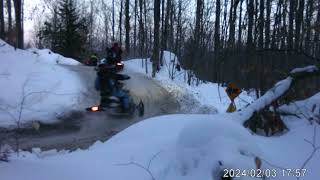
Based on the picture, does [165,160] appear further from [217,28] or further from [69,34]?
[69,34]

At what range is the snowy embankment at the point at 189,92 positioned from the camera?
20.7 m

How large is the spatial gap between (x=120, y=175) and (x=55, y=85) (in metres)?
16.0

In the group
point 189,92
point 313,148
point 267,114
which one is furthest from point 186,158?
point 189,92

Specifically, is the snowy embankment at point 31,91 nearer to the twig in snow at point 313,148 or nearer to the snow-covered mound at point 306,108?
the snow-covered mound at point 306,108

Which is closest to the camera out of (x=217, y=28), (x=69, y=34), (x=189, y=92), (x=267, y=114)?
(x=267, y=114)

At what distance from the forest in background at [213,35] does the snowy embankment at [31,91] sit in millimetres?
5166

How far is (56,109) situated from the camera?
53.4ft

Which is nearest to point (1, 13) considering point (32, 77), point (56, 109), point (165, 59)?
point (165, 59)

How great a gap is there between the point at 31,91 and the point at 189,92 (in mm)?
9328

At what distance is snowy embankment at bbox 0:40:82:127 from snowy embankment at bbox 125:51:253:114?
437cm

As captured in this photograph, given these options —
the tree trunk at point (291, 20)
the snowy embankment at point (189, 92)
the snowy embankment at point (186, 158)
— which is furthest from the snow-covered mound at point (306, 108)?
the tree trunk at point (291, 20)

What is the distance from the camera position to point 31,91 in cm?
1859

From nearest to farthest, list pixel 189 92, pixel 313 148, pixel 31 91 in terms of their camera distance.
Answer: pixel 313 148 → pixel 31 91 → pixel 189 92

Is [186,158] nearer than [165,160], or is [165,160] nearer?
[186,158]
